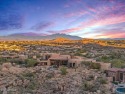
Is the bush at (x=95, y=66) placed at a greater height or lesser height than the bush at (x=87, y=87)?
greater

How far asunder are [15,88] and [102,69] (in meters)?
13.2

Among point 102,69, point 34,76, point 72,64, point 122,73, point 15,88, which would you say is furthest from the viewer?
→ point 72,64

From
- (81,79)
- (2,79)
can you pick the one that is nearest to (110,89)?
(81,79)

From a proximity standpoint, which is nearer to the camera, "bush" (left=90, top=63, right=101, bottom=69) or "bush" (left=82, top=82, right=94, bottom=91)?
"bush" (left=82, top=82, right=94, bottom=91)

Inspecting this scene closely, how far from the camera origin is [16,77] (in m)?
26.4

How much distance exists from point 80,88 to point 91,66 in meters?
11.7

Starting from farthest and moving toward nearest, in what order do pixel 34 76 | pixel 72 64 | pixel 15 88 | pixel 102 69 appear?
pixel 72 64, pixel 102 69, pixel 34 76, pixel 15 88

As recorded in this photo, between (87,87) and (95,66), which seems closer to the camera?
(87,87)

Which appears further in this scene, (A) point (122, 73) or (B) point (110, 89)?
(A) point (122, 73)

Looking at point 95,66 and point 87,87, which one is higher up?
point 95,66

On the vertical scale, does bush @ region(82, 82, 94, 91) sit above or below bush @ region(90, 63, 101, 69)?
below

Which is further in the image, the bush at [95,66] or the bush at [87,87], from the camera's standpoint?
the bush at [95,66]

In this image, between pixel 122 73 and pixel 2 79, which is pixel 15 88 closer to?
pixel 2 79

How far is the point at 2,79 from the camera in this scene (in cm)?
2555
